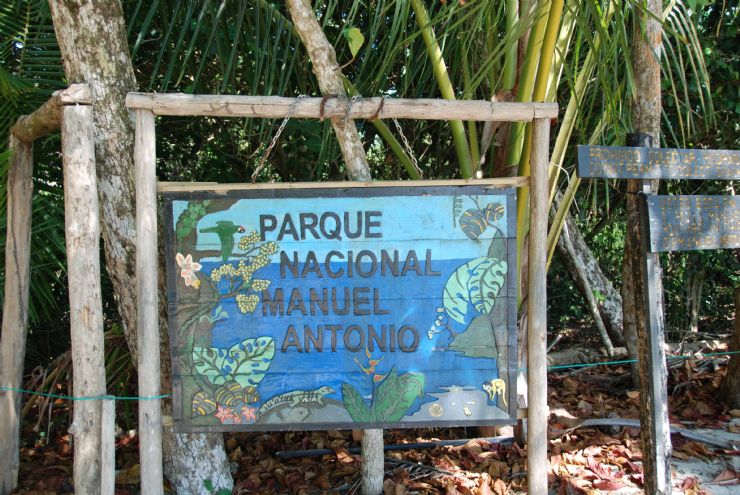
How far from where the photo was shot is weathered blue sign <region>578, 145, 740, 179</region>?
2.44 meters

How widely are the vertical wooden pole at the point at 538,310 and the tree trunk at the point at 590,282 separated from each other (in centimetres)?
259

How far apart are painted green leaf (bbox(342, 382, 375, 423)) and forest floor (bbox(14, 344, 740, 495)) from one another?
32.7 inches

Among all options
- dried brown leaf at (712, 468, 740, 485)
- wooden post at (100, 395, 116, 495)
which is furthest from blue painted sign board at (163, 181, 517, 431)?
dried brown leaf at (712, 468, 740, 485)

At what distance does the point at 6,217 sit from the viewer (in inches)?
123

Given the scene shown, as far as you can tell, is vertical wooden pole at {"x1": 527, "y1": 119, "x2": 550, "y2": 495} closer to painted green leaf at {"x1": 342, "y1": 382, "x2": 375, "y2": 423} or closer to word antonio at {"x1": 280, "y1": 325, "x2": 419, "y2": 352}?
→ word antonio at {"x1": 280, "y1": 325, "x2": 419, "y2": 352}

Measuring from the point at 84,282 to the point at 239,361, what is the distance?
64 cm

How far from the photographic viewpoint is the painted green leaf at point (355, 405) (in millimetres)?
2293

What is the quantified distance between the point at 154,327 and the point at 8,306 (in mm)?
1142

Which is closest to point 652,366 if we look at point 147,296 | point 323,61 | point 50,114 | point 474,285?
point 474,285

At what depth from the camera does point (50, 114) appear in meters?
2.50

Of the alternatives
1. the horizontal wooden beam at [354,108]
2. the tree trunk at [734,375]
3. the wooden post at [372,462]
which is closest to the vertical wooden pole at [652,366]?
the horizontal wooden beam at [354,108]

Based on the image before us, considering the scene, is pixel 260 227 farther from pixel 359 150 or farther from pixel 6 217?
pixel 6 217

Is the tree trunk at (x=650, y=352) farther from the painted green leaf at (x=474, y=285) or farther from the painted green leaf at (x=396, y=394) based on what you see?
the painted green leaf at (x=396, y=394)

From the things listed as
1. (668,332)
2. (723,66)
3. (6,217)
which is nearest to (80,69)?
(6,217)
